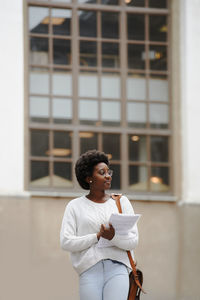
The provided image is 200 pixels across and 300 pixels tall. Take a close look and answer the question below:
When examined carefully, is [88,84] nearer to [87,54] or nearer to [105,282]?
[87,54]

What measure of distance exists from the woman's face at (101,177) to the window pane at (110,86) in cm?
579

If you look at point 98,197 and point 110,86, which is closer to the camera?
point 98,197

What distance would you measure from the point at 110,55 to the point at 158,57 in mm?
761

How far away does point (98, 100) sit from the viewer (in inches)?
430

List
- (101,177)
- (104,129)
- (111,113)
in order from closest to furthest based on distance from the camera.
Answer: (101,177)
(104,129)
(111,113)

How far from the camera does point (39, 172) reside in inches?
417

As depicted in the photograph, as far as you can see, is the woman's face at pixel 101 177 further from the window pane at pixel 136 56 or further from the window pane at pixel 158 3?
the window pane at pixel 158 3

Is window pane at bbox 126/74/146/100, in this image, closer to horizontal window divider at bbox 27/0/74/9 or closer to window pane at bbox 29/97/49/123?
window pane at bbox 29/97/49/123

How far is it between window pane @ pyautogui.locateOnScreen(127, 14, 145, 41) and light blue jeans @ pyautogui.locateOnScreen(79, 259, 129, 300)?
6.52m

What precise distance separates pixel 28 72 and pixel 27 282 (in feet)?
9.83

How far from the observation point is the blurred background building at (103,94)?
10531 millimetres

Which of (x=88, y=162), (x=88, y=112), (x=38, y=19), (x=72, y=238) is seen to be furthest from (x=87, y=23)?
(x=72, y=238)
